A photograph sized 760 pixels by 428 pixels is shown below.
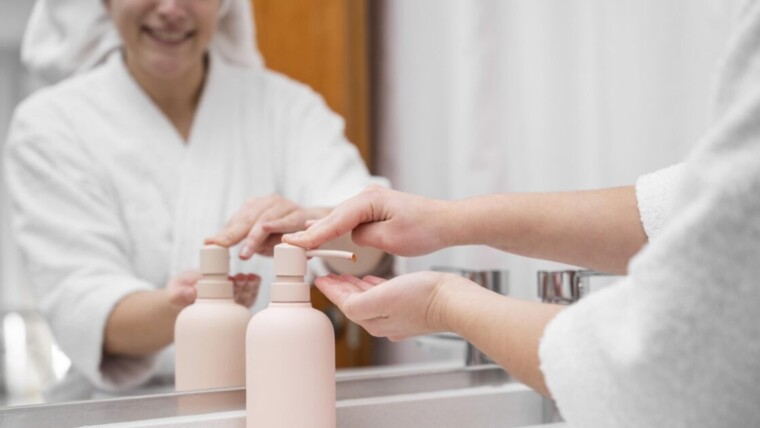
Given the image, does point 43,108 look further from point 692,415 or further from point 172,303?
point 692,415

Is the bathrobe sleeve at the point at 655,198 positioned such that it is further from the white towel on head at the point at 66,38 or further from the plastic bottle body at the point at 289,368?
the white towel on head at the point at 66,38

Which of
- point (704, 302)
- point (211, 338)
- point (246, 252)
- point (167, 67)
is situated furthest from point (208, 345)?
point (704, 302)

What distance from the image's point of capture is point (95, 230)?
85 cm

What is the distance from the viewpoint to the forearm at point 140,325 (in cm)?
84

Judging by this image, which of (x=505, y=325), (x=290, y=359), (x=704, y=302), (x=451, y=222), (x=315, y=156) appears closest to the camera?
(x=704, y=302)

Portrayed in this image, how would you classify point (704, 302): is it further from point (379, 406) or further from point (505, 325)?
point (379, 406)

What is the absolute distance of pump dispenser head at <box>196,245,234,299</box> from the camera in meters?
0.84

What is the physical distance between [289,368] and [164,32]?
434 mm

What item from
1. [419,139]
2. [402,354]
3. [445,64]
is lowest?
[402,354]

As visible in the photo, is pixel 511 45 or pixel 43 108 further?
pixel 511 45

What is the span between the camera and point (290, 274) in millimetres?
728

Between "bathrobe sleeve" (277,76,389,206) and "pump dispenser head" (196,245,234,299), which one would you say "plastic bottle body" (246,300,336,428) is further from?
"bathrobe sleeve" (277,76,389,206)

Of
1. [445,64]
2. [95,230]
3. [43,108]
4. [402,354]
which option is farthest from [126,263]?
[445,64]

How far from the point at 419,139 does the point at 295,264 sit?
427 millimetres
